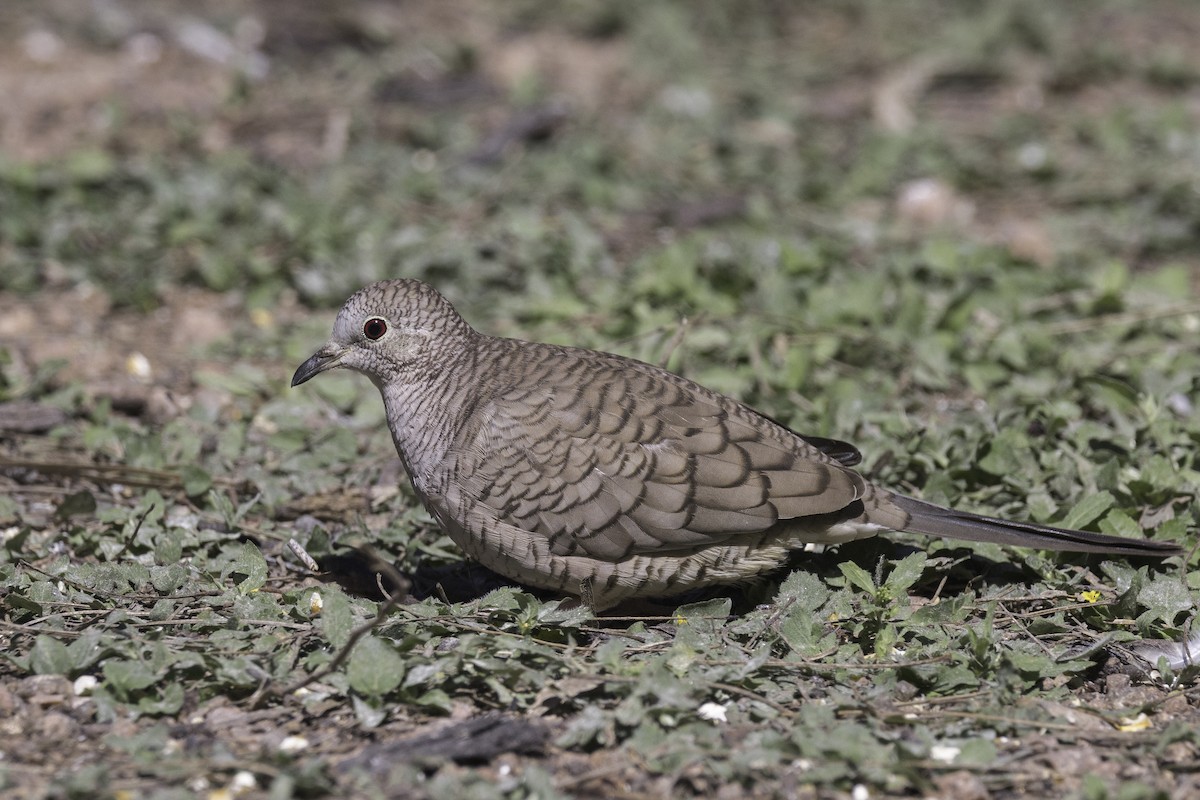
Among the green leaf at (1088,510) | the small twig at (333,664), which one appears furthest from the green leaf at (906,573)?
the small twig at (333,664)

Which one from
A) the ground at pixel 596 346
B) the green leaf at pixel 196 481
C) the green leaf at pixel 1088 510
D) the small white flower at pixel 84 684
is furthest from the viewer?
the green leaf at pixel 196 481

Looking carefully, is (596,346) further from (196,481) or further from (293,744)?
(293,744)

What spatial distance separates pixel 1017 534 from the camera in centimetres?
409

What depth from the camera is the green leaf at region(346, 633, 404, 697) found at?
3504 millimetres

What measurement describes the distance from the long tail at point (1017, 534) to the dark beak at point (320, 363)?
1866mm

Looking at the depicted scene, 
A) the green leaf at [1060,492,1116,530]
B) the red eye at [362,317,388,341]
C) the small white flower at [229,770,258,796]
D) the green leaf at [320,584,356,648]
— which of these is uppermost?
the red eye at [362,317,388,341]

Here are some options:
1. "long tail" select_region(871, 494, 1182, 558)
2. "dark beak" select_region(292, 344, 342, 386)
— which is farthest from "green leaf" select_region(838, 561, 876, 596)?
"dark beak" select_region(292, 344, 342, 386)

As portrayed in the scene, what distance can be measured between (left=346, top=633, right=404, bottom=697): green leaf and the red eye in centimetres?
122

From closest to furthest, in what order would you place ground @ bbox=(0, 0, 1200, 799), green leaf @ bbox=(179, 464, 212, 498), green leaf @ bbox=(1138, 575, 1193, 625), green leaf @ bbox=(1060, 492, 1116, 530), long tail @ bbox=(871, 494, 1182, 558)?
ground @ bbox=(0, 0, 1200, 799), green leaf @ bbox=(1138, 575, 1193, 625), long tail @ bbox=(871, 494, 1182, 558), green leaf @ bbox=(1060, 492, 1116, 530), green leaf @ bbox=(179, 464, 212, 498)

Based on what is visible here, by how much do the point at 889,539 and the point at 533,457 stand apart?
126cm

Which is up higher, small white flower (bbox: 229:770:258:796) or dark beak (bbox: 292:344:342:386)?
dark beak (bbox: 292:344:342:386)

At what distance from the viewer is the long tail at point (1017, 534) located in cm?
409

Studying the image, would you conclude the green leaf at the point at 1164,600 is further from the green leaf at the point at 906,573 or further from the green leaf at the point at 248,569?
the green leaf at the point at 248,569

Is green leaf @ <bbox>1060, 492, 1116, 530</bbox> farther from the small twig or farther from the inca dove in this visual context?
the small twig
